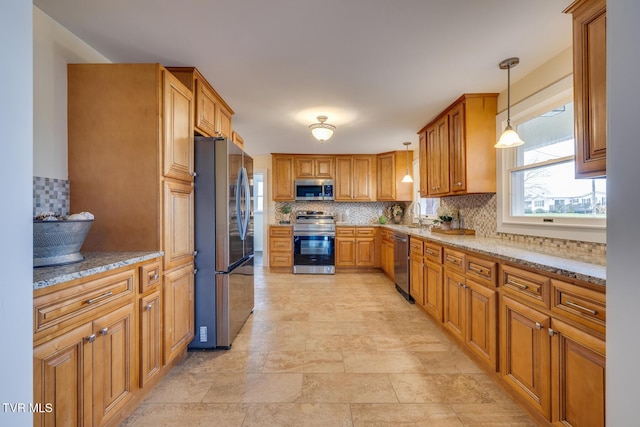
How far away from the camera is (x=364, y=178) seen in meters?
5.55

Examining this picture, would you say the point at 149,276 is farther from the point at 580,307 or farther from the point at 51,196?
the point at 580,307

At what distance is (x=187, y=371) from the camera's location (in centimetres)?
200

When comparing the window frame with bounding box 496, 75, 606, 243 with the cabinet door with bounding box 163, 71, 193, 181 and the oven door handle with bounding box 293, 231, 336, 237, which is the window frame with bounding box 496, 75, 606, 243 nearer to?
the cabinet door with bounding box 163, 71, 193, 181

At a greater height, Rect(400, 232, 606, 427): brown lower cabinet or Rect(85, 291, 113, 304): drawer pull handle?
Rect(85, 291, 113, 304): drawer pull handle

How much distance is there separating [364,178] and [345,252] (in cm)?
156

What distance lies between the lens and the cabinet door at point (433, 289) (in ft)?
8.66

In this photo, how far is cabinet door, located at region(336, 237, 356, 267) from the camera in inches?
205

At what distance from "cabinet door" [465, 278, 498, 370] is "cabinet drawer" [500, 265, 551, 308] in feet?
0.55

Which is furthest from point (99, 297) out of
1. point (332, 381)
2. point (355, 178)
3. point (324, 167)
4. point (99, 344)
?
point (355, 178)

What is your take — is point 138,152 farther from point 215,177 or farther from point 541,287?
point 541,287

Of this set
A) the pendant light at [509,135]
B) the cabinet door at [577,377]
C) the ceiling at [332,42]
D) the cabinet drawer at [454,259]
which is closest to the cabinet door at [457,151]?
the ceiling at [332,42]

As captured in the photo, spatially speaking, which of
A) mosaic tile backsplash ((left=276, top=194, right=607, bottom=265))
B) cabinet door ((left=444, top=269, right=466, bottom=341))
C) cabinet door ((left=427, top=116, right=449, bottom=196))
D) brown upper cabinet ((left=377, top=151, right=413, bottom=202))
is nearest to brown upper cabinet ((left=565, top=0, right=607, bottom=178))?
mosaic tile backsplash ((left=276, top=194, right=607, bottom=265))

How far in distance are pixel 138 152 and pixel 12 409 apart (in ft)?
5.00

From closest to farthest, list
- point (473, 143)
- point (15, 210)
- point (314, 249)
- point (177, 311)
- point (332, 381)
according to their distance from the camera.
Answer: point (15, 210) < point (332, 381) < point (177, 311) < point (473, 143) < point (314, 249)
